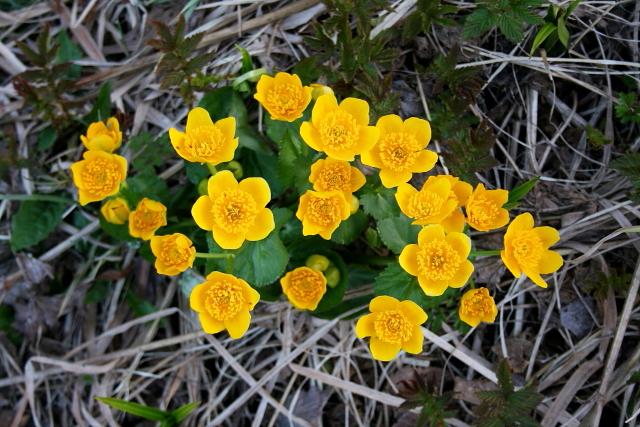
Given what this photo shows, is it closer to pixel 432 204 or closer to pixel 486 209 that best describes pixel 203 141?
pixel 432 204

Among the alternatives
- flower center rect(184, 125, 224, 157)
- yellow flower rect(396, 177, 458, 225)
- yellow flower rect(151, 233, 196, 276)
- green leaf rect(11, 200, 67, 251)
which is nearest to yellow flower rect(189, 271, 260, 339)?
yellow flower rect(151, 233, 196, 276)

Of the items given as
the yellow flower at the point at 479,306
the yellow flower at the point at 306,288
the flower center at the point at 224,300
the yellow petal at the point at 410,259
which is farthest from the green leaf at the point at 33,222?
the yellow flower at the point at 479,306

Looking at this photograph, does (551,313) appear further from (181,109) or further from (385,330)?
(181,109)

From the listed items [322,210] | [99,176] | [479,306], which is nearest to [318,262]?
[322,210]

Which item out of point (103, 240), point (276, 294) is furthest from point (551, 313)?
A: point (103, 240)

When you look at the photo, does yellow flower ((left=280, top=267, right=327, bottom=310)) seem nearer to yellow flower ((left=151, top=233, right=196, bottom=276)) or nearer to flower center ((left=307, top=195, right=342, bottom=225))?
flower center ((left=307, top=195, right=342, bottom=225))

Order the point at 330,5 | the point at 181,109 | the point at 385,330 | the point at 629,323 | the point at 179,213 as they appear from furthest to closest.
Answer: the point at 181,109 < the point at 179,213 < the point at 629,323 < the point at 330,5 < the point at 385,330
